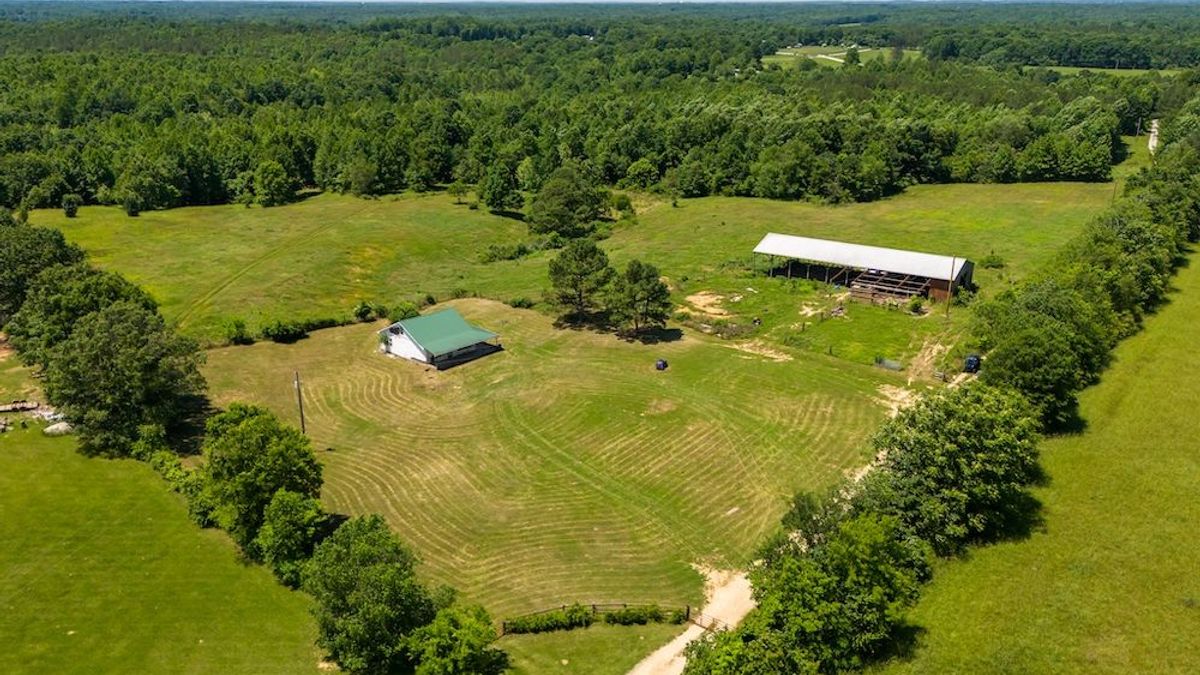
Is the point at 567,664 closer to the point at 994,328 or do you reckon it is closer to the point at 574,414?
the point at 574,414

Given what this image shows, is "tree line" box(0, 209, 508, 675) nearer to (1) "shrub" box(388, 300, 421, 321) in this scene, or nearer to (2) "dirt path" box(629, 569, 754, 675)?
(2) "dirt path" box(629, 569, 754, 675)

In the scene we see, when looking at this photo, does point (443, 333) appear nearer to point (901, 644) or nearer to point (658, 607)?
point (658, 607)

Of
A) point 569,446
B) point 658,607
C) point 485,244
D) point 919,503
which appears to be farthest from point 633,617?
point 485,244

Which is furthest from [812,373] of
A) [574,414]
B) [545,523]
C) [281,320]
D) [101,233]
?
[101,233]

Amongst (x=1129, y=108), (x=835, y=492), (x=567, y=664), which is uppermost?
(x=1129, y=108)

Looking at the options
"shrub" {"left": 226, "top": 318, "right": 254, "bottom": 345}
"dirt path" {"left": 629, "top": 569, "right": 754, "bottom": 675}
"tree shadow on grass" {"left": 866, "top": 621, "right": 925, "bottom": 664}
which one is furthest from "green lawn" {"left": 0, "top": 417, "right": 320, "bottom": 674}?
"tree shadow on grass" {"left": 866, "top": 621, "right": 925, "bottom": 664}

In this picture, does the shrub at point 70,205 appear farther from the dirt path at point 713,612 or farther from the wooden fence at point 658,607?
the dirt path at point 713,612
